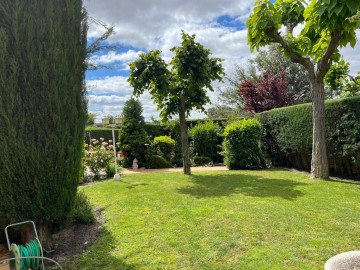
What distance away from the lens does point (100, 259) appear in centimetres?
341

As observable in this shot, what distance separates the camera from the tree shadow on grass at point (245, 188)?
20.8ft

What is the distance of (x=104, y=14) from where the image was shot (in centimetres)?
464

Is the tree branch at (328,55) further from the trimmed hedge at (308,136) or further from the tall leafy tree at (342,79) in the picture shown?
the tall leafy tree at (342,79)

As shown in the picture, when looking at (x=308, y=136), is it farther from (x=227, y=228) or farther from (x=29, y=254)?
(x=29, y=254)

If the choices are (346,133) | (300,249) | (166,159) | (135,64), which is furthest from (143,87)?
(300,249)

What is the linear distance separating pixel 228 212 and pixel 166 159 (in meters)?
9.71

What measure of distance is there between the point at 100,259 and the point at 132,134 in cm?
1054

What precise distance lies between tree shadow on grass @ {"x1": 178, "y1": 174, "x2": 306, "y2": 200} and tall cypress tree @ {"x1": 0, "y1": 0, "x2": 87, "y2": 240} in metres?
3.64

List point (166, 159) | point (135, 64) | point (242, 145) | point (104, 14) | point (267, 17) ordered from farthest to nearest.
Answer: point (166, 159)
point (242, 145)
point (135, 64)
point (267, 17)
point (104, 14)

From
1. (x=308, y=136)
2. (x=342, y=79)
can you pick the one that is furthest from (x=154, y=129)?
(x=342, y=79)

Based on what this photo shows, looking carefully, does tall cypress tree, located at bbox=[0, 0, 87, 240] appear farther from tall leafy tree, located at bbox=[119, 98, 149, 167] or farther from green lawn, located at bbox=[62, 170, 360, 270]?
tall leafy tree, located at bbox=[119, 98, 149, 167]

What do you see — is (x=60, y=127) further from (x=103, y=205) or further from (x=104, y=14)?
(x=103, y=205)

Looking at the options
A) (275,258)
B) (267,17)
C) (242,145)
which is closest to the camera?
(275,258)

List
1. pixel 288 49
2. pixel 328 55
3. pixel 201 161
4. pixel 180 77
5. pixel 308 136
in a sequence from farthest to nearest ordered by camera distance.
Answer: pixel 201 161, pixel 308 136, pixel 180 77, pixel 288 49, pixel 328 55
